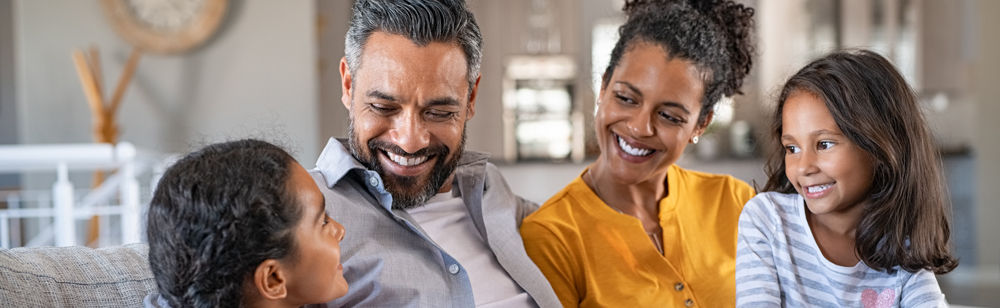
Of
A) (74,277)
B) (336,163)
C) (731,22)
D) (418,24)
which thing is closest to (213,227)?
(74,277)

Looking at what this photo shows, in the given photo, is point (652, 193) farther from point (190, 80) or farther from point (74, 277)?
point (190, 80)

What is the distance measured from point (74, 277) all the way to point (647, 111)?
3.94 ft

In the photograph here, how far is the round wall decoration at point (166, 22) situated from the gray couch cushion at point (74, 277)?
13.1ft

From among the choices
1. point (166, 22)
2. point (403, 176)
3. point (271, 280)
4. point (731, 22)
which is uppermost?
point (166, 22)

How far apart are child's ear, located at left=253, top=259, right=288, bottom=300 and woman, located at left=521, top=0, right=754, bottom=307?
0.73 m

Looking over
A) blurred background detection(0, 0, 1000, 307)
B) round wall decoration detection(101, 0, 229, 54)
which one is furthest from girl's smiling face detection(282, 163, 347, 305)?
round wall decoration detection(101, 0, 229, 54)

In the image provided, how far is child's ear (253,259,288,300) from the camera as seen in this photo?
1.09 meters

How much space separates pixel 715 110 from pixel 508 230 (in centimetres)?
68

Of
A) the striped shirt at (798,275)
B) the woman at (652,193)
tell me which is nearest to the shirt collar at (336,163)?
the woman at (652,193)

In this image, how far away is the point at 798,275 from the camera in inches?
57.4

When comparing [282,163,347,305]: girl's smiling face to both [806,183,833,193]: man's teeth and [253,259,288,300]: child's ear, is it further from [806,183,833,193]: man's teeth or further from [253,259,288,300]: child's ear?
[806,183,833,193]: man's teeth

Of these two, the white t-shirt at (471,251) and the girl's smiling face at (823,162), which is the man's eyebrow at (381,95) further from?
the girl's smiling face at (823,162)

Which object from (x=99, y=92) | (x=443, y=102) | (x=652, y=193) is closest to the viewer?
(x=443, y=102)

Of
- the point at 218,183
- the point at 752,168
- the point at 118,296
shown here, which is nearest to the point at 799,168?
the point at 218,183
